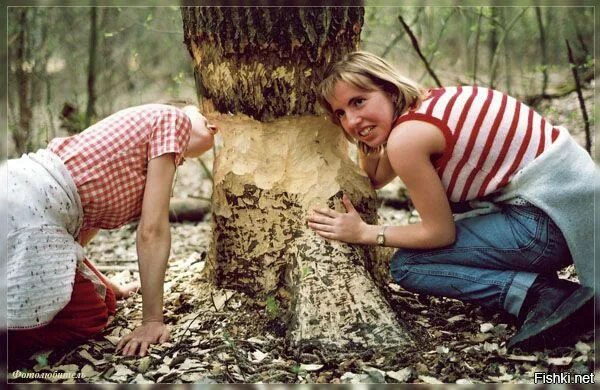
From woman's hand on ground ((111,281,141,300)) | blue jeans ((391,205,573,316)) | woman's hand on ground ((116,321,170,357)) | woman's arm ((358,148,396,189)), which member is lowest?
woman's hand on ground ((111,281,141,300))

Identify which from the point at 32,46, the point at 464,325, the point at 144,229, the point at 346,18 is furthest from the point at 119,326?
the point at 32,46

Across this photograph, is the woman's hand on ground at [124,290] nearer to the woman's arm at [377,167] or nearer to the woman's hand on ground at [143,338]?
the woman's hand on ground at [143,338]

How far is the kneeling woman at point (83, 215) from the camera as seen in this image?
7.30 ft

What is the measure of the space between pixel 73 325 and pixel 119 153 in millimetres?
657

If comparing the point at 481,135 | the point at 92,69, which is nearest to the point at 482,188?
the point at 481,135

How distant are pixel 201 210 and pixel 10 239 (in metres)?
2.55

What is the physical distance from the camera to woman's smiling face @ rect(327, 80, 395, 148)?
2320 mm

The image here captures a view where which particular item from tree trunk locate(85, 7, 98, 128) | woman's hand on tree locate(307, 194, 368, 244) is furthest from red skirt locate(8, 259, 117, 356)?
tree trunk locate(85, 7, 98, 128)

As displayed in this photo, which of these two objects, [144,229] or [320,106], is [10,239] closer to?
[144,229]

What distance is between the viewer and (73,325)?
239 centimetres

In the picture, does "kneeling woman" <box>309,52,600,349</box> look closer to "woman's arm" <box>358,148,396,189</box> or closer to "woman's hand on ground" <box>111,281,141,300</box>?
"woman's arm" <box>358,148,396,189</box>

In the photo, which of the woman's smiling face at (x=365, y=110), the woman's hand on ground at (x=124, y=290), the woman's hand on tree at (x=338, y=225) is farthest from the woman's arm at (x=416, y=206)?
the woman's hand on ground at (x=124, y=290)

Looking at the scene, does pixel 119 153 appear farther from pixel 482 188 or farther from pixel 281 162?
pixel 482 188

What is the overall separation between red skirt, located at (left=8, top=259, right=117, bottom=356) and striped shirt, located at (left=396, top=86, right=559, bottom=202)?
1.32 meters
